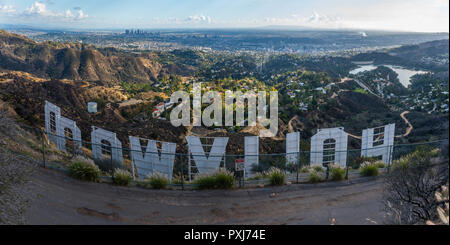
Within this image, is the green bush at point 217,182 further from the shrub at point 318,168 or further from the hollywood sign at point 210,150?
the shrub at point 318,168

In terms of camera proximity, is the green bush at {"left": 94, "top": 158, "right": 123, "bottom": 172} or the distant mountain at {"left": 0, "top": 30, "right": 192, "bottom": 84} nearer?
the green bush at {"left": 94, "top": 158, "right": 123, "bottom": 172}

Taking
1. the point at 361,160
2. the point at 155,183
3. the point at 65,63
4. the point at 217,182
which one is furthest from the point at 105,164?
the point at 65,63

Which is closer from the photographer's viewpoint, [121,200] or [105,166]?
[121,200]

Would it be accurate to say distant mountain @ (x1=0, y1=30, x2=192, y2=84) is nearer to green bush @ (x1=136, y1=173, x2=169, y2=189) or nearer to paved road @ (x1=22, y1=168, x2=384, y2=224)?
green bush @ (x1=136, y1=173, x2=169, y2=189)

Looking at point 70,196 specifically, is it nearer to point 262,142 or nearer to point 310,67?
point 262,142

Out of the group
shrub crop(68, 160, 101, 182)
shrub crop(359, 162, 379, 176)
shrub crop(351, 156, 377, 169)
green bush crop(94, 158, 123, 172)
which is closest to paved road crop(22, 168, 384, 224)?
shrub crop(68, 160, 101, 182)
